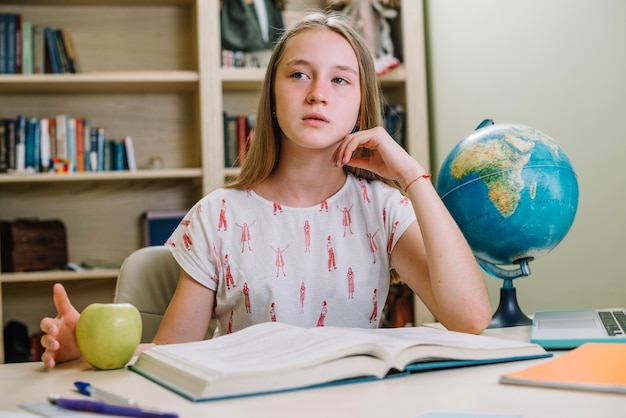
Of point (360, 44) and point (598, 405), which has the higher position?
point (360, 44)

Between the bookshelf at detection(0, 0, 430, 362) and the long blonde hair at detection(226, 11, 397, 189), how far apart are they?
178 cm

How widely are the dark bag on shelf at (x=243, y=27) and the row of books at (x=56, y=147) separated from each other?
2.23 ft

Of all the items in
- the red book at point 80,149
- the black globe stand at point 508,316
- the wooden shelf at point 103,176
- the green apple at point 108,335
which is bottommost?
the black globe stand at point 508,316

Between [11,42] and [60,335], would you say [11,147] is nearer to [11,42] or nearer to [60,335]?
[11,42]

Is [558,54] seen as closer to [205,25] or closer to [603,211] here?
[603,211]

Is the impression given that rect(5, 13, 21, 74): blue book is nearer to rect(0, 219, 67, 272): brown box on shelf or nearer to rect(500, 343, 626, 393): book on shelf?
rect(0, 219, 67, 272): brown box on shelf

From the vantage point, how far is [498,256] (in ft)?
5.50

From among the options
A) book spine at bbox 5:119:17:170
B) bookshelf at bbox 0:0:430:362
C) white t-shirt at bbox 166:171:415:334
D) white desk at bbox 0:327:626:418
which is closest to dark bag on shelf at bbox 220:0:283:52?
bookshelf at bbox 0:0:430:362

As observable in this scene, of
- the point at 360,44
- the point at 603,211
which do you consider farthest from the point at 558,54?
the point at 360,44

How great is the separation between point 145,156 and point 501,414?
3.25 meters

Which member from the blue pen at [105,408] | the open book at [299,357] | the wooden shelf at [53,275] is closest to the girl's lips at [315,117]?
the open book at [299,357]

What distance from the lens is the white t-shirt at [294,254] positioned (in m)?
1.63

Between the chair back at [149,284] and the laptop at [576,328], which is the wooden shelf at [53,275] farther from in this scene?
the laptop at [576,328]

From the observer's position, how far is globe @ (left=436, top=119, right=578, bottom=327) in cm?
164
